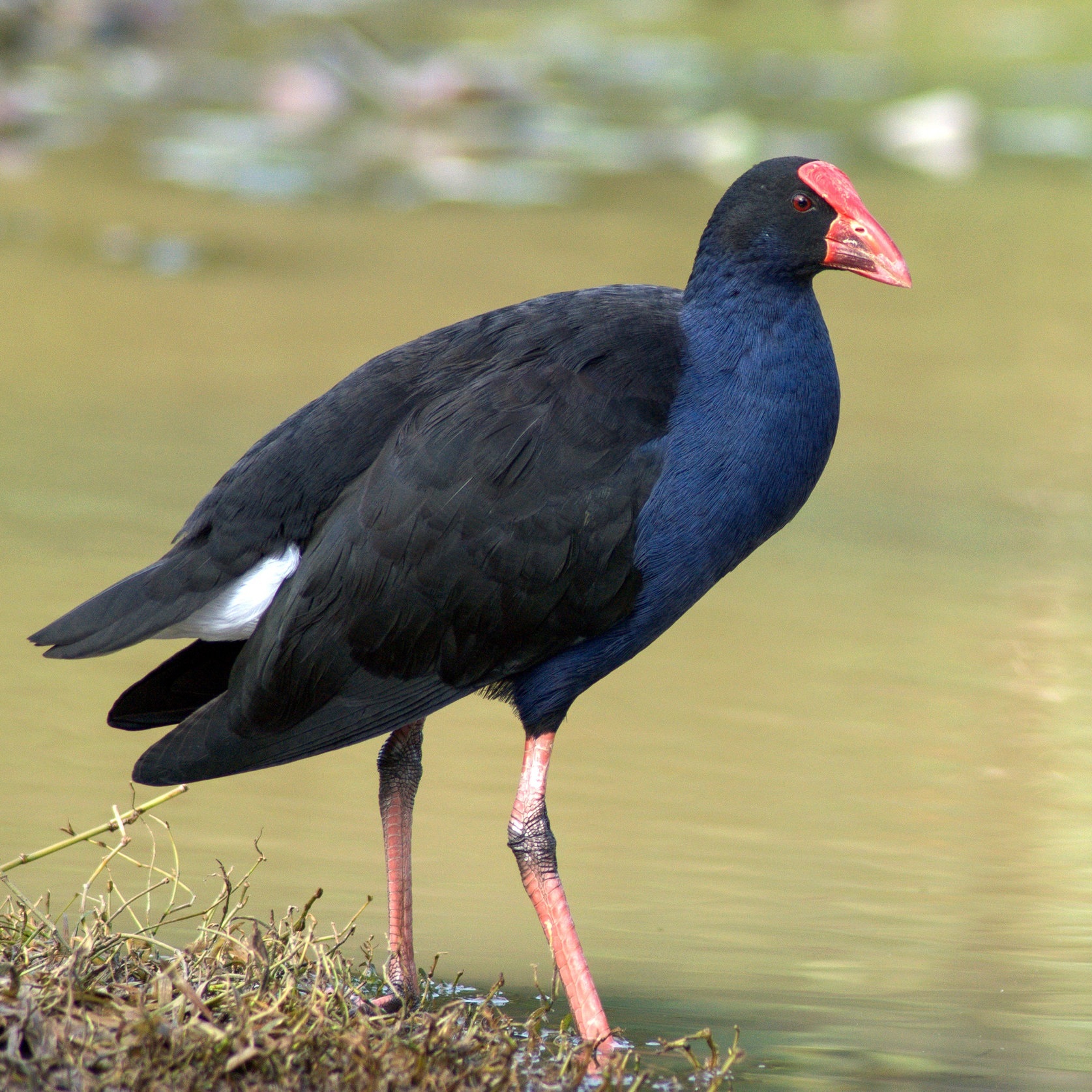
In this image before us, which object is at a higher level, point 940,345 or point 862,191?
point 862,191

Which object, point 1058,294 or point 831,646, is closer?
point 831,646

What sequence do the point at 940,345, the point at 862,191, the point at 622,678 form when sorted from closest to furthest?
the point at 622,678 → the point at 940,345 → the point at 862,191

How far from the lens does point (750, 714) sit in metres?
5.38

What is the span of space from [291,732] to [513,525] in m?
0.57

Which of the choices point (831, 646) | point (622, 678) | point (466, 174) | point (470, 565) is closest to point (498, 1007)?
point (470, 565)

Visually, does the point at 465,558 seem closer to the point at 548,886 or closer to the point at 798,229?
the point at 548,886

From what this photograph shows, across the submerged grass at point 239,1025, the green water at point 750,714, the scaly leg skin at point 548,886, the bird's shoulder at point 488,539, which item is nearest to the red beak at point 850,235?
the bird's shoulder at point 488,539

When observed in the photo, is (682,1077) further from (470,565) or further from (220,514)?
(220,514)

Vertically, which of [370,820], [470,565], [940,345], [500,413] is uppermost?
[940,345]

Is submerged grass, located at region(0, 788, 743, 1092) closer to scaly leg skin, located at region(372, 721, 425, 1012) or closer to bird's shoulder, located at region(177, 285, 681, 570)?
scaly leg skin, located at region(372, 721, 425, 1012)

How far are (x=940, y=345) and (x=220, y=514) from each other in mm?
5930

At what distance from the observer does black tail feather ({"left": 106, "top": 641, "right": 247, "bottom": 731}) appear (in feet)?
13.1

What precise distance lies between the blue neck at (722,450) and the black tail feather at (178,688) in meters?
0.60

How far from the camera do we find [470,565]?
3.77 metres
